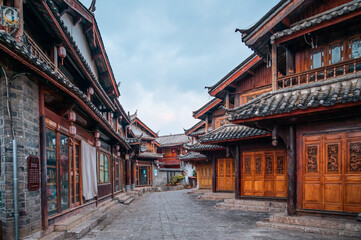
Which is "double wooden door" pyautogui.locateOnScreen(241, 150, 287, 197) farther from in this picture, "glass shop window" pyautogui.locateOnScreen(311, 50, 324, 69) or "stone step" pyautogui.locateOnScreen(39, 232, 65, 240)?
"stone step" pyautogui.locateOnScreen(39, 232, 65, 240)

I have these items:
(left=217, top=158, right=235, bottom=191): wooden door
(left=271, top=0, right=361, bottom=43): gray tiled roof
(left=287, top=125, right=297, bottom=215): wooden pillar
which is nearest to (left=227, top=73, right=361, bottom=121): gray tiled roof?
(left=287, top=125, right=297, bottom=215): wooden pillar

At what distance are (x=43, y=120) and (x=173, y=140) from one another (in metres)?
37.4

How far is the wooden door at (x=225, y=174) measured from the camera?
15185 millimetres

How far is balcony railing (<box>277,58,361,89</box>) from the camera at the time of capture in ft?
22.6

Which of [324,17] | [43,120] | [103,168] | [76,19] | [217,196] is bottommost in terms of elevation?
[217,196]

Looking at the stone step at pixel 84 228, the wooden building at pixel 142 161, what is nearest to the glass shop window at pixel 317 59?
the stone step at pixel 84 228

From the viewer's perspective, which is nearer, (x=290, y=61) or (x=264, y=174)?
→ (x=290, y=61)

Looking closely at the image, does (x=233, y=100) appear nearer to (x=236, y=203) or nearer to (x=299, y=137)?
(x=236, y=203)

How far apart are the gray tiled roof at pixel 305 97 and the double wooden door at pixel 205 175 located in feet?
40.1

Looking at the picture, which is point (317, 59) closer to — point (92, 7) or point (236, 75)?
point (236, 75)

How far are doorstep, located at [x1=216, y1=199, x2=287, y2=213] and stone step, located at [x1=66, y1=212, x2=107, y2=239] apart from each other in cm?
540

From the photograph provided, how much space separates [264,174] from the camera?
1104 cm

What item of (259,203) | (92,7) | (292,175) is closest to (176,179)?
(259,203)

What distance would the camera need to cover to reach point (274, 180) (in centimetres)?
1079
